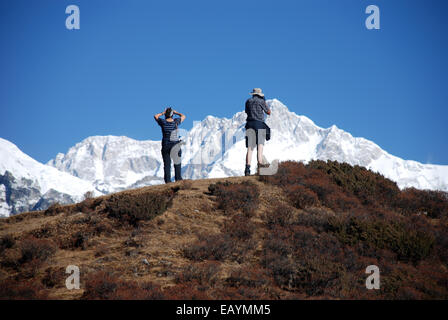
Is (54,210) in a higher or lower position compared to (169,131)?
lower

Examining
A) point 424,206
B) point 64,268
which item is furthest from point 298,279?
point 424,206

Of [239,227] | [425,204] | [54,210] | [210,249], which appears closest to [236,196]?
[239,227]

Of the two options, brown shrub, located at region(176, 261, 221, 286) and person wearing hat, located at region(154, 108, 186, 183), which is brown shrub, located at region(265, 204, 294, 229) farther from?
person wearing hat, located at region(154, 108, 186, 183)

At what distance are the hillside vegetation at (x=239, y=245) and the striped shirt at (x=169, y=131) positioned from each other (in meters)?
2.14

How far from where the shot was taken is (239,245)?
10.7 meters

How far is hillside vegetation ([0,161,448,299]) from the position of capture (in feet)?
28.8

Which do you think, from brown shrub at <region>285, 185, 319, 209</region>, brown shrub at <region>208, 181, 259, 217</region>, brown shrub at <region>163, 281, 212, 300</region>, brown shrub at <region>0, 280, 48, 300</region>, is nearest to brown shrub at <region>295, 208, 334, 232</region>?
brown shrub at <region>285, 185, 319, 209</region>

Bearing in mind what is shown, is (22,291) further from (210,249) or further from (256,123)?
(256,123)

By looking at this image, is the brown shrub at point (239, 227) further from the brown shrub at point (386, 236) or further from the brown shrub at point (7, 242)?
the brown shrub at point (7, 242)

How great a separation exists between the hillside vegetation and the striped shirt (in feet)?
7.03

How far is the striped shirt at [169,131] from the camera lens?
1639 centimetres

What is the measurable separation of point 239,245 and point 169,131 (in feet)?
23.3
